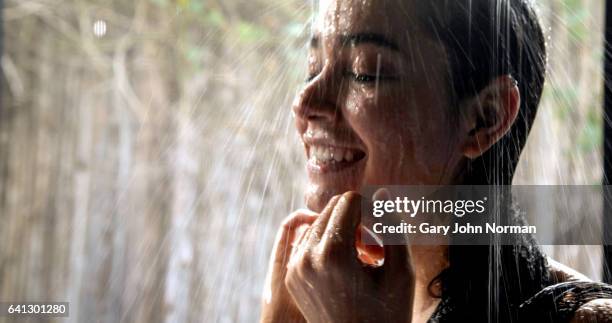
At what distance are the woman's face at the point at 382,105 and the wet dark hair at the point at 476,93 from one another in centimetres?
2

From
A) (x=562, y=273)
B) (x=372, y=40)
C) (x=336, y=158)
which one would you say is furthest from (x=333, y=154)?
(x=562, y=273)

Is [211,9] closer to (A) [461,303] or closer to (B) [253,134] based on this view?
(B) [253,134]

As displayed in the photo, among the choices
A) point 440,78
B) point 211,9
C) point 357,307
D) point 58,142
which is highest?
point 211,9

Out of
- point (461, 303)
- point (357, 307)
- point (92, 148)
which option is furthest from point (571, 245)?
point (92, 148)

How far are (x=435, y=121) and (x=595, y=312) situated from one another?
0.67 feet

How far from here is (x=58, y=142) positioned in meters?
1.18

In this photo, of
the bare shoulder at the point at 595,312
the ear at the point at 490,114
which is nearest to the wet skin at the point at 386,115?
the ear at the point at 490,114

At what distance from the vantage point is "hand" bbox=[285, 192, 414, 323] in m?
0.53

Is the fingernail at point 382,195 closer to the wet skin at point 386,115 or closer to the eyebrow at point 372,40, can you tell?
the wet skin at point 386,115

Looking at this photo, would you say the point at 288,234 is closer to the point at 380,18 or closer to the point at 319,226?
the point at 319,226

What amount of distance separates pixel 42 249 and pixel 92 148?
19 cm

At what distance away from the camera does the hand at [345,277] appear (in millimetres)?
535

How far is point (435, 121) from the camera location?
0.60 m

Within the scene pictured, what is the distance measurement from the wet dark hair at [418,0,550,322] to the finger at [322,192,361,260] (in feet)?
0.40
